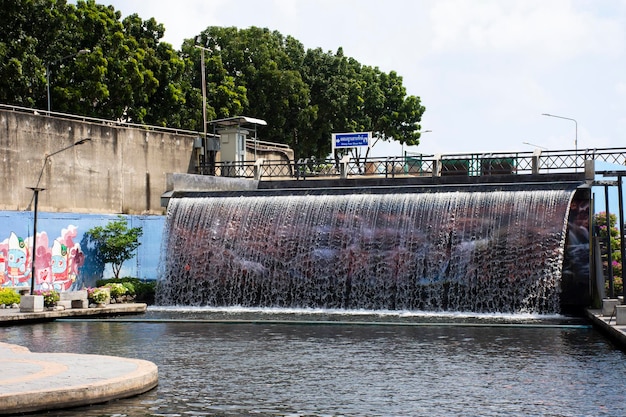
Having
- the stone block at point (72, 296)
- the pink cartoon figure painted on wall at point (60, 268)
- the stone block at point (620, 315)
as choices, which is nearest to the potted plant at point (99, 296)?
the stone block at point (72, 296)

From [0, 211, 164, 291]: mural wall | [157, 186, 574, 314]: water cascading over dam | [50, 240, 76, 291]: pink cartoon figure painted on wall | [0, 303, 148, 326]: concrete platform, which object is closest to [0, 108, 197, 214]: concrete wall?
[0, 211, 164, 291]: mural wall

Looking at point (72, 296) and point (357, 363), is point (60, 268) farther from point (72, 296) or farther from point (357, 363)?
point (357, 363)

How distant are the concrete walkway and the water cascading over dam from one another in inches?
657

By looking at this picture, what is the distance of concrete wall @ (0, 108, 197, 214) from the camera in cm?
3503

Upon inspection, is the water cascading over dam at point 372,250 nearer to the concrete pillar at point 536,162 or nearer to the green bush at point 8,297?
the concrete pillar at point 536,162

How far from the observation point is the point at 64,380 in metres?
14.5

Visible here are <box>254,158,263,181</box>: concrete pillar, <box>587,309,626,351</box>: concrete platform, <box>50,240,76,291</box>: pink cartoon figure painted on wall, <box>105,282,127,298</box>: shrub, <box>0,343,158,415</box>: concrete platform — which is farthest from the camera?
<box>254,158,263,181</box>: concrete pillar

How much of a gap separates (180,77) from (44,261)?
21.7 m

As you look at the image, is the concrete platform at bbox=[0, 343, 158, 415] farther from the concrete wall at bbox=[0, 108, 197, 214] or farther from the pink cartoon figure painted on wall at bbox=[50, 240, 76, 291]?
the concrete wall at bbox=[0, 108, 197, 214]

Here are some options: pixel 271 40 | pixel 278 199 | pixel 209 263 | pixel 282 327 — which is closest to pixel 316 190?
pixel 278 199

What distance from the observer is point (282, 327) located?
1045 inches

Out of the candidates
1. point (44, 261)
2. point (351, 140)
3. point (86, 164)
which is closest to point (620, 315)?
point (44, 261)

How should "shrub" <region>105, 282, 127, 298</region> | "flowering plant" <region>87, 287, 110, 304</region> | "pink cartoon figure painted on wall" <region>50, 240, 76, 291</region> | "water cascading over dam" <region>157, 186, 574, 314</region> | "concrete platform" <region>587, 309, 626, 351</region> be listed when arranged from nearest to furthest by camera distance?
Answer: "concrete platform" <region>587, 309, 626, 351</region> < "water cascading over dam" <region>157, 186, 574, 314</region> < "flowering plant" <region>87, 287, 110, 304</region> < "shrub" <region>105, 282, 127, 298</region> < "pink cartoon figure painted on wall" <region>50, 240, 76, 291</region>

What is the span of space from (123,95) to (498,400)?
126 ft
